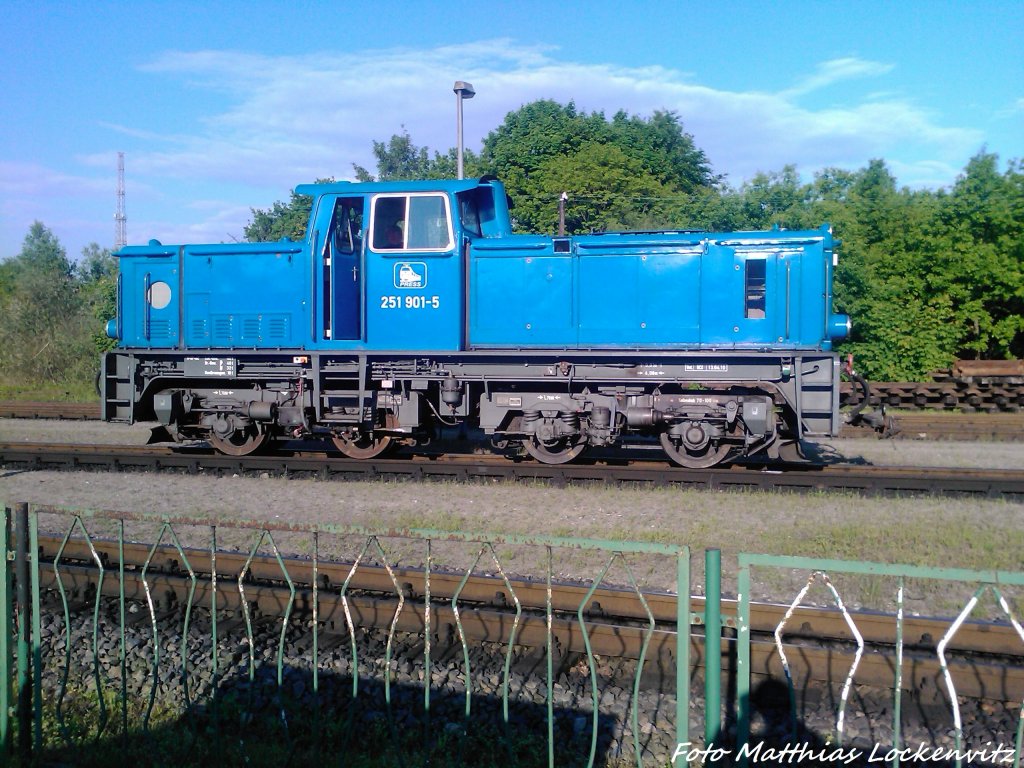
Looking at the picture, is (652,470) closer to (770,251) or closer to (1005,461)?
(770,251)

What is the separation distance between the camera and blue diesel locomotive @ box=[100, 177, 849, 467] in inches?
425

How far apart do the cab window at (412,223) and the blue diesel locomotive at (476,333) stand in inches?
0.8

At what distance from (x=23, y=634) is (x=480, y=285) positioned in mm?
7954

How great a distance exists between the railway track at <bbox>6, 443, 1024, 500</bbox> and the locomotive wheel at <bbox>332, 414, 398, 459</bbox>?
0.34m

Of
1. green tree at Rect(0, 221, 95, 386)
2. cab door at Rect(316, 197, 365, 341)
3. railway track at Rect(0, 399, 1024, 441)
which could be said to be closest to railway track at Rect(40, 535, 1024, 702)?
cab door at Rect(316, 197, 365, 341)

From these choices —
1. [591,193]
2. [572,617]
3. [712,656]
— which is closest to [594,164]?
[591,193]

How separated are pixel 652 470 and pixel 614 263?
9.51ft

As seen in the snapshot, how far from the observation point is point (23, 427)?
17.5m

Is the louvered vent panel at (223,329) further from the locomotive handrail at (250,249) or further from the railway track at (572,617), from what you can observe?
the railway track at (572,617)

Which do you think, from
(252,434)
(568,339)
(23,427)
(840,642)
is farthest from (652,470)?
(23,427)

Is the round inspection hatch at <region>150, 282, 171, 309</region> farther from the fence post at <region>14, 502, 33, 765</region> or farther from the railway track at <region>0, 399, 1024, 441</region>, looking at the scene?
the railway track at <region>0, 399, 1024, 441</region>

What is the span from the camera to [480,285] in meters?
11.5

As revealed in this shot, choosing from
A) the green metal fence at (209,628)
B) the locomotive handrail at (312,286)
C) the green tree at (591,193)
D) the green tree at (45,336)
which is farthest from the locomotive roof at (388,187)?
the green tree at (45,336)

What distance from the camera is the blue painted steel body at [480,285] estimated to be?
10.9 meters
